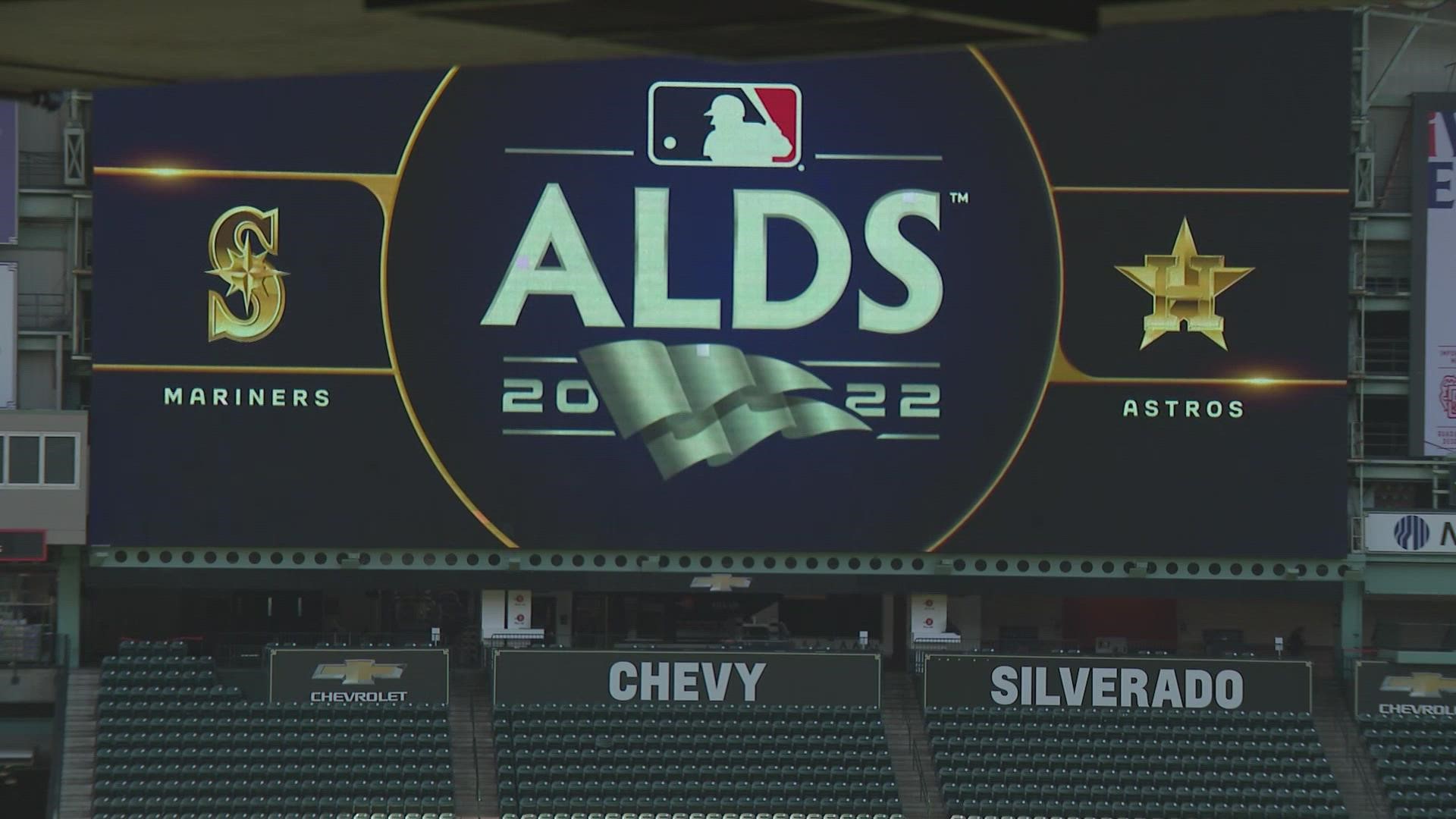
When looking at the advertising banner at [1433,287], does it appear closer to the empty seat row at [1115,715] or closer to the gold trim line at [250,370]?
the empty seat row at [1115,715]

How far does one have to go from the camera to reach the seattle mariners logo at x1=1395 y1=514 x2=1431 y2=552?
107 ft

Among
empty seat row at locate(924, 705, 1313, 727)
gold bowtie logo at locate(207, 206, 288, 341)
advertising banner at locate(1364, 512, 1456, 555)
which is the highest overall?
gold bowtie logo at locate(207, 206, 288, 341)

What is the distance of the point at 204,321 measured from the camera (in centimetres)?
3145

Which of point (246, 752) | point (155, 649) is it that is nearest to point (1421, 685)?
point (246, 752)

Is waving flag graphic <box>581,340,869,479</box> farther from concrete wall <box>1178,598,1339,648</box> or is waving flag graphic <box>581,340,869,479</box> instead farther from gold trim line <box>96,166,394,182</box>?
concrete wall <box>1178,598,1339,648</box>

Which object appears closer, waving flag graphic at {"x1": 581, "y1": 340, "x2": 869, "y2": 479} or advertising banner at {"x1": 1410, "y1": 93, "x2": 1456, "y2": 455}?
waving flag graphic at {"x1": 581, "y1": 340, "x2": 869, "y2": 479}

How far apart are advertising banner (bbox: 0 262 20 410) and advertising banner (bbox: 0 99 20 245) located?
459 millimetres

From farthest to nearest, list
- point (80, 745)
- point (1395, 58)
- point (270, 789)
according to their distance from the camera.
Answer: point (1395, 58)
point (80, 745)
point (270, 789)

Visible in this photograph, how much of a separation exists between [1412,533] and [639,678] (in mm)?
11465

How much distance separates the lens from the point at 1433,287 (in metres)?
32.5

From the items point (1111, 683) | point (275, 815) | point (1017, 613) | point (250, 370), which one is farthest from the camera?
point (1017, 613)

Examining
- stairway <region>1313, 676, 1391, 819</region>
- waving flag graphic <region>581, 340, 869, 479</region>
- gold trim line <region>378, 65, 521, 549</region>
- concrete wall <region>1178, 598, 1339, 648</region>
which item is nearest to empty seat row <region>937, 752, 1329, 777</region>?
stairway <region>1313, 676, 1391, 819</region>

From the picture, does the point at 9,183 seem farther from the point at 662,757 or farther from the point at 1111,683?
the point at 1111,683

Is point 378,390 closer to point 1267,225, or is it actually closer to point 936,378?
point 936,378
